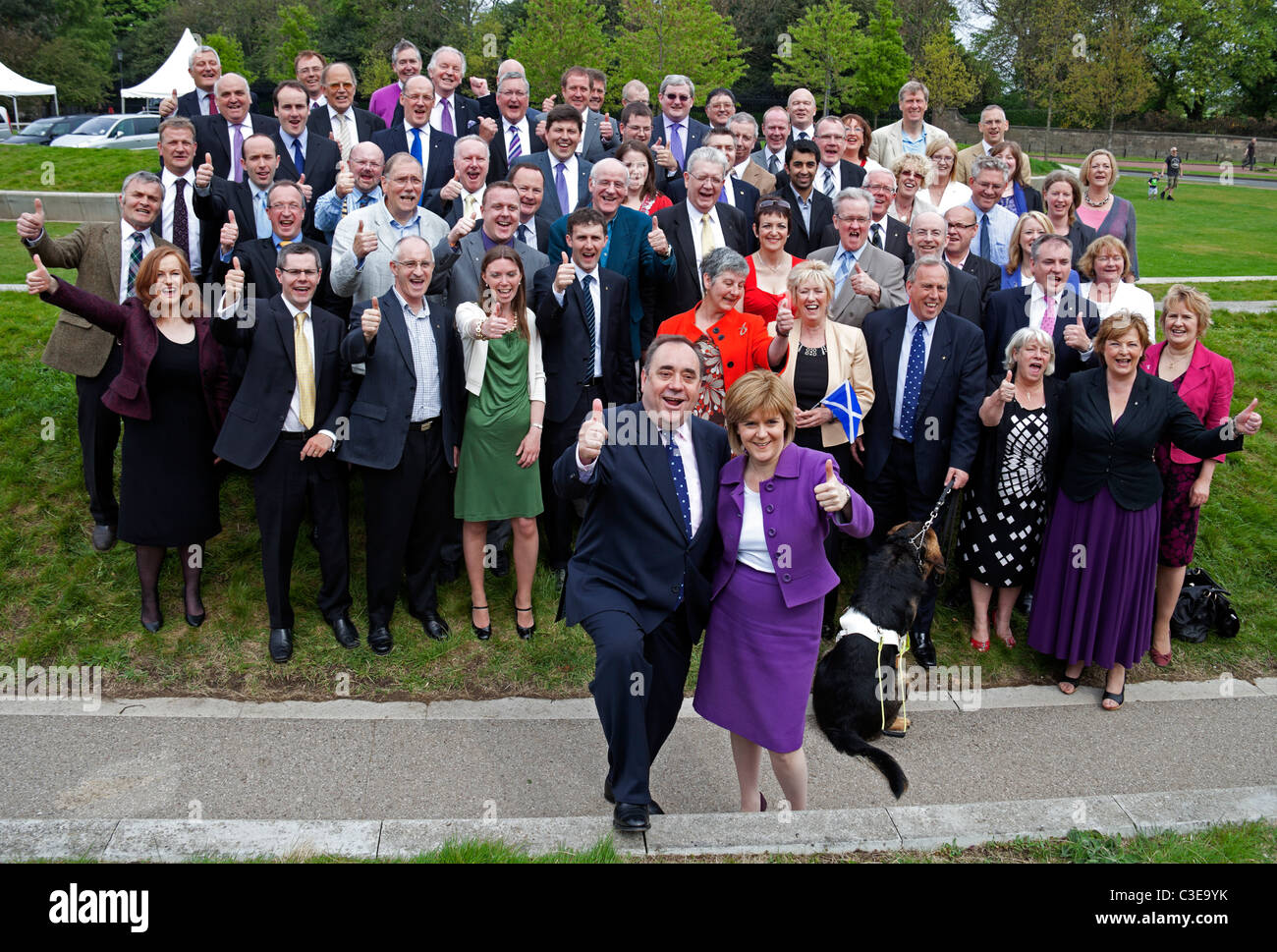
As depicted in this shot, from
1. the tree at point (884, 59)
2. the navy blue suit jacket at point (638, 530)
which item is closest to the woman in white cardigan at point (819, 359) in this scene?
the navy blue suit jacket at point (638, 530)

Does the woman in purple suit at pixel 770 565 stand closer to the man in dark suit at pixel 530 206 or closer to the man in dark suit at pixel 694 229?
the man in dark suit at pixel 694 229

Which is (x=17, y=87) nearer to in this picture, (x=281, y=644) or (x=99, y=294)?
(x=99, y=294)

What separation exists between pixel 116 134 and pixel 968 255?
30623mm

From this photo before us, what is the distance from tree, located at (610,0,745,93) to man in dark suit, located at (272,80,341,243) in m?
26.0

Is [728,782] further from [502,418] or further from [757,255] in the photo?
[757,255]

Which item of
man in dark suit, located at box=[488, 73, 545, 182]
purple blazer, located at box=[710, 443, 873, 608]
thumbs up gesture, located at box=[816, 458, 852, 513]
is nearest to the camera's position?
thumbs up gesture, located at box=[816, 458, 852, 513]

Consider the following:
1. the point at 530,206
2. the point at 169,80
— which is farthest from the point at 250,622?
the point at 169,80

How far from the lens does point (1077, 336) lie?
7.09 metres

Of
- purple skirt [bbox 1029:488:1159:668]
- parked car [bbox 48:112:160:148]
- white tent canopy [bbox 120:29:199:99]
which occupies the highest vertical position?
white tent canopy [bbox 120:29:199:99]

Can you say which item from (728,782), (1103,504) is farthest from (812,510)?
(1103,504)

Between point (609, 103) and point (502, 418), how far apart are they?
3286 centimetres

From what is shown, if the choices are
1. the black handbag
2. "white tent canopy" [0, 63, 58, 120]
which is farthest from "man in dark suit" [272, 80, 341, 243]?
"white tent canopy" [0, 63, 58, 120]

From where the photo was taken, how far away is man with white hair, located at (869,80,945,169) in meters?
9.91

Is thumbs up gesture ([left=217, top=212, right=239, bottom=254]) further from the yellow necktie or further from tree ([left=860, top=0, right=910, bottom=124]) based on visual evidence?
tree ([left=860, top=0, right=910, bottom=124])
